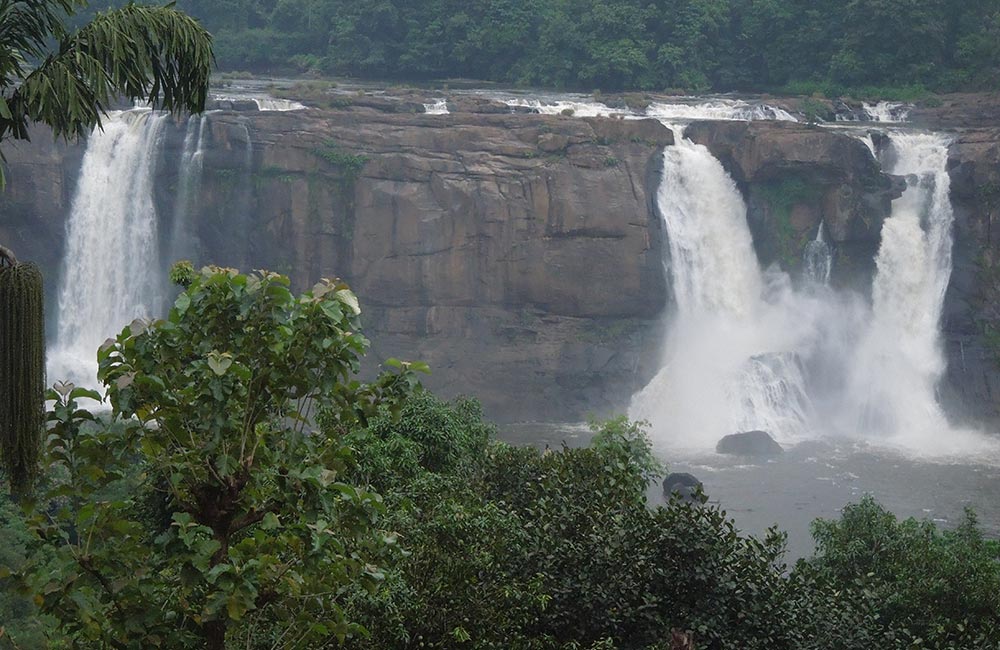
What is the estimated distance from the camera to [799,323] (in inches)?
1517


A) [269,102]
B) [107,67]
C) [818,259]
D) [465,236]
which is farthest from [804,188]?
[107,67]

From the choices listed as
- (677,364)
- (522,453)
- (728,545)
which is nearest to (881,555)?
(522,453)

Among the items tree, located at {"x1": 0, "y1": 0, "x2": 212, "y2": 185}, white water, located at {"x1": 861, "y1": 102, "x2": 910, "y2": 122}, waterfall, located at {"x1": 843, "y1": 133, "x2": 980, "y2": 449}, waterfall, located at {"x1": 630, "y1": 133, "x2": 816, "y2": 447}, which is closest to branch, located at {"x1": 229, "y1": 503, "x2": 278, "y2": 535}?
tree, located at {"x1": 0, "y1": 0, "x2": 212, "y2": 185}

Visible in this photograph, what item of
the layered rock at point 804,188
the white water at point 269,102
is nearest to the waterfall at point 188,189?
the white water at point 269,102

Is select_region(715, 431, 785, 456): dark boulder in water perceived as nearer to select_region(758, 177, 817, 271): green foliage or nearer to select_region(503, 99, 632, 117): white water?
select_region(758, 177, 817, 271): green foliage

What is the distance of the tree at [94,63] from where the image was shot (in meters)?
6.39

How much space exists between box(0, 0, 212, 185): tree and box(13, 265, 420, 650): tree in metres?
1.19

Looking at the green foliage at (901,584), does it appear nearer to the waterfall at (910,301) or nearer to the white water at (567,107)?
the waterfall at (910,301)

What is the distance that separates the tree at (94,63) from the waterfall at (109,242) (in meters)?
29.8

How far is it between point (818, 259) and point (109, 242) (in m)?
21.7

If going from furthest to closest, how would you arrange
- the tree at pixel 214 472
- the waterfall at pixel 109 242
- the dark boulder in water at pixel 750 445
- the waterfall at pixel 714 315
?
the waterfall at pixel 714 315 < the waterfall at pixel 109 242 < the dark boulder in water at pixel 750 445 < the tree at pixel 214 472

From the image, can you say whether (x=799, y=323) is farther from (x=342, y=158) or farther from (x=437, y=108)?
(x=342, y=158)

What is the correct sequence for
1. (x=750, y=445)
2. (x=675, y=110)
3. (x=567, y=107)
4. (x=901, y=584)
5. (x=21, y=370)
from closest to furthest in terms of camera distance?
(x=21, y=370)
(x=901, y=584)
(x=750, y=445)
(x=567, y=107)
(x=675, y=110)

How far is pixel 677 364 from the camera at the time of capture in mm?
38031
